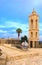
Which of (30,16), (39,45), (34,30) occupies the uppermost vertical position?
(30,16)

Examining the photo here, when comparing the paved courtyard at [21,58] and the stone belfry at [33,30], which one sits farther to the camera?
the stone belfry at [33,30]

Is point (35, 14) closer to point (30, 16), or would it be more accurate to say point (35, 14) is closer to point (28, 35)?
point (30, 16)

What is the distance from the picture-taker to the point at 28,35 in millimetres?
30141

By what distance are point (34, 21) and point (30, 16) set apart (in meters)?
1.07

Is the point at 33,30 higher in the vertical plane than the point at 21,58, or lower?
higher

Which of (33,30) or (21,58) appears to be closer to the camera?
(21,58)

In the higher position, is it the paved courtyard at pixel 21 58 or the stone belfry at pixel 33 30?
the stone belfry at pixel 33 30

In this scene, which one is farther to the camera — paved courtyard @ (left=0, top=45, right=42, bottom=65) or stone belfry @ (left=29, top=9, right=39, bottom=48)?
stone belfry @ (left=29, top=9, right=39, bottom=48)

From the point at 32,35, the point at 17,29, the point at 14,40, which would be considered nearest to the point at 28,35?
the point at 32,35

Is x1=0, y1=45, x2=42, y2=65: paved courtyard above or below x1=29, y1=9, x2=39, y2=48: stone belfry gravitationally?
below

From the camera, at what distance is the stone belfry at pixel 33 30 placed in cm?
2909

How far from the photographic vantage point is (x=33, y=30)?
2927 cm

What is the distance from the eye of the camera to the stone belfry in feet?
95.5

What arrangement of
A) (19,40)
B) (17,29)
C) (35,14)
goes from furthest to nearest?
(17,29) < (19,40) < (35,14)
